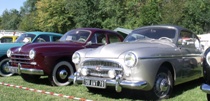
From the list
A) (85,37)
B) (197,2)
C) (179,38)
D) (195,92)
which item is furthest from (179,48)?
(197,2)

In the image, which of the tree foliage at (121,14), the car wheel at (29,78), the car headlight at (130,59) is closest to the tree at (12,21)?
the tree foliage at (121,14)

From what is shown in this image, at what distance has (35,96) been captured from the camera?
6309mm

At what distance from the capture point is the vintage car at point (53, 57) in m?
7.72

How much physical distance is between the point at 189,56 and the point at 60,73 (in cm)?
343

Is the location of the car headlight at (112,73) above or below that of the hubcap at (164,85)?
above

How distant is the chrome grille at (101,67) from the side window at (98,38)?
2.71m

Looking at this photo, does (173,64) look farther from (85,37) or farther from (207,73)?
A: (85,37)

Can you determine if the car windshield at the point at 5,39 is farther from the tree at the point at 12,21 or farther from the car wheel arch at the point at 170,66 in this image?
the tree at the point at 12,21

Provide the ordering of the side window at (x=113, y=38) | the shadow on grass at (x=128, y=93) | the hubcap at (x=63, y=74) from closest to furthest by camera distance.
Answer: the shadow on grass at (x=128, y=93)
the hubcap at (x=63, y=74)
the side window at (x=113, y=38)

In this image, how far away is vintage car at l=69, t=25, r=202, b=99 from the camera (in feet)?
18.2

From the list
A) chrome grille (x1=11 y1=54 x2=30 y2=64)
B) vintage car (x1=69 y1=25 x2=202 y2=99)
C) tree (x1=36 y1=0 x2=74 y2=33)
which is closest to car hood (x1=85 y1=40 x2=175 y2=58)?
vintage car (x1=69 y1=25 x2=202 y2=99)

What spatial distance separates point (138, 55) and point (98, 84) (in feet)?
3.24

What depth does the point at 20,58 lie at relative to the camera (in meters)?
8.21

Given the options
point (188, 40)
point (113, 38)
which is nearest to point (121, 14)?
point (113, 38)
